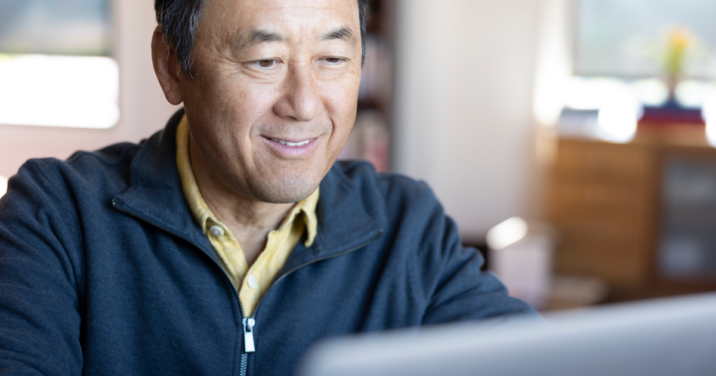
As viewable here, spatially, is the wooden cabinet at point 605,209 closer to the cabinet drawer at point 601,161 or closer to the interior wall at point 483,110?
the cabinet drawer at point 601,161

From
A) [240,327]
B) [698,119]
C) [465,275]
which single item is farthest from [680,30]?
[240,327]

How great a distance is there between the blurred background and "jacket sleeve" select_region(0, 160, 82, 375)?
6.51 ft

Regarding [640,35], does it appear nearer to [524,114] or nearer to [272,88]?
[524,114]

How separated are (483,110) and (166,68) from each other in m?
3.76

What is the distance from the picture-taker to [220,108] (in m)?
1.02

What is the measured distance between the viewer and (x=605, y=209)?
4.18 metres

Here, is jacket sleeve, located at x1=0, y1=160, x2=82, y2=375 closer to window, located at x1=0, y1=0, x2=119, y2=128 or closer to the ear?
the ear

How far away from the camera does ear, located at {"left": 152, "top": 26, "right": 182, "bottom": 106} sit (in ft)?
3.68

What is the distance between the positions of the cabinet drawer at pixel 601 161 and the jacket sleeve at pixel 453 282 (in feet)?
10.3

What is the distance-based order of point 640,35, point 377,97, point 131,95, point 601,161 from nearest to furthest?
point 131,95 < point 377,97 < point 601,161 < point 640,35

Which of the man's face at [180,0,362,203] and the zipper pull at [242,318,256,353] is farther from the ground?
the man's face at [180,0,362,203]

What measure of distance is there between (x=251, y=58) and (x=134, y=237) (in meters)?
0.33

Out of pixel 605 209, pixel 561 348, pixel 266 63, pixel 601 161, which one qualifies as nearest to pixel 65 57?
pixel 266 63

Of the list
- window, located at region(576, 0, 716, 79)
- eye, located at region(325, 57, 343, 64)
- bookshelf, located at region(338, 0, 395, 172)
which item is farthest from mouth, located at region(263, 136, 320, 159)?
window, located at region(576, 0, 716, 79)
